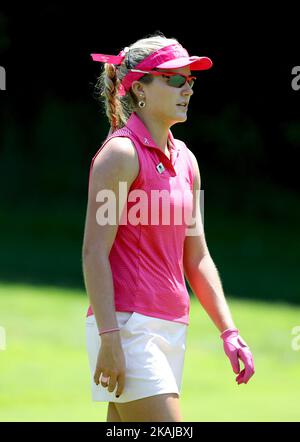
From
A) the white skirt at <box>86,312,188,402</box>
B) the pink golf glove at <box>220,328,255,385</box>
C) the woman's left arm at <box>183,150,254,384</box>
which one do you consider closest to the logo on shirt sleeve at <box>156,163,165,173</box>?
the woman's left arm at <box>183,150,254,384</box>

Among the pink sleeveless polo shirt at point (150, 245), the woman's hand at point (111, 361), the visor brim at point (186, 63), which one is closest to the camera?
the woman's hand at point (111, 361)

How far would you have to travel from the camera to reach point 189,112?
20984mm

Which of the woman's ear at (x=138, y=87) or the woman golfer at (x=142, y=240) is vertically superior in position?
the woman's ear at (x=138, y=87)

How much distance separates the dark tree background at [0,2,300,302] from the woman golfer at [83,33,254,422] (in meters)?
14.4

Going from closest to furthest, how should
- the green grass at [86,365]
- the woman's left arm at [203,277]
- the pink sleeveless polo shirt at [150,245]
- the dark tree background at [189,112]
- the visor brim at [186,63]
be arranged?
the pink sleeveless polo shirt at [150,245], the visor brim at [186,63], the woman's left arm at [203,277], the green grass at [86,365], the dark tree background at [189,112]

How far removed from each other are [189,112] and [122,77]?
16859 millimetres

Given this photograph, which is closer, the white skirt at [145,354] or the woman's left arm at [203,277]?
the white skirt at [145,354]

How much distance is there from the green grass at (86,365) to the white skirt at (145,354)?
3306 millimetres

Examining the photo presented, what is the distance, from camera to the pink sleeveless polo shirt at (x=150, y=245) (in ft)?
13.0

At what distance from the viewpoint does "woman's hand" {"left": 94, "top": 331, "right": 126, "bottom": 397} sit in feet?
12.5

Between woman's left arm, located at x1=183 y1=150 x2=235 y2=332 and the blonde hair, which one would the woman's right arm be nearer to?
the blonde hair

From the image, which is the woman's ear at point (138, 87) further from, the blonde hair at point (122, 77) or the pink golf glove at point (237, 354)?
the pink golf glove at point (237, 354)

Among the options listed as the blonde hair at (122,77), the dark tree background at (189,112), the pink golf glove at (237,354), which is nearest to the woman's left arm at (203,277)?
the pink golf glove at (237,354)

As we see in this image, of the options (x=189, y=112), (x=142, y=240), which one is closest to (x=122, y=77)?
(x=142, y=240)
